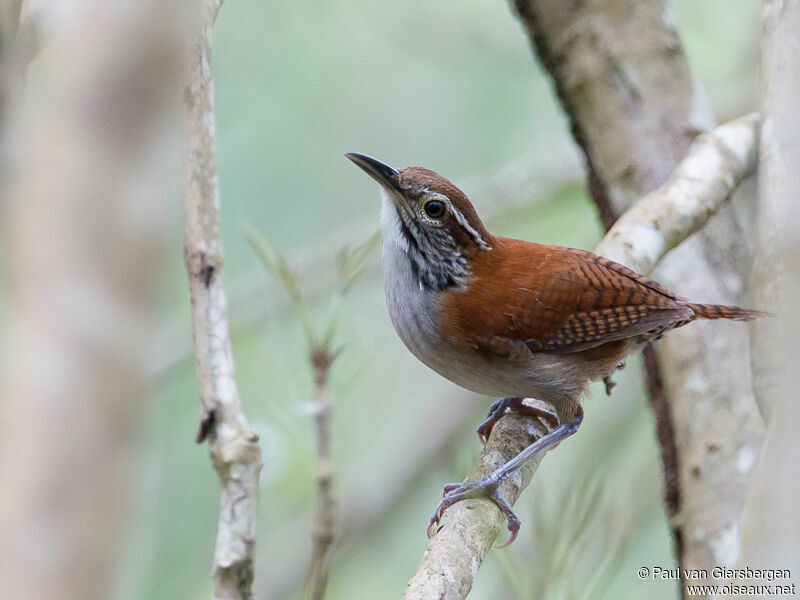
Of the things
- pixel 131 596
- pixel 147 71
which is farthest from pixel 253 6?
pixel 131 596

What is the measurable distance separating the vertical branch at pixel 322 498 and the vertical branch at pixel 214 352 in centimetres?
39

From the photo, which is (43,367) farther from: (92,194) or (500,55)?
(500,55)

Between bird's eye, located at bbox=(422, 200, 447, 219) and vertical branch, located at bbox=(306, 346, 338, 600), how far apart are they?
0.62 m

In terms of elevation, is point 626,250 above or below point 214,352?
above

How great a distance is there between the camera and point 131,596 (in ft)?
12.0

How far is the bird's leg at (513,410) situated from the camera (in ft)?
10.4

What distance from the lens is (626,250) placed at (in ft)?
10.8

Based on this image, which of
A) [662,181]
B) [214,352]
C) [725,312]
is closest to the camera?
[214,352]

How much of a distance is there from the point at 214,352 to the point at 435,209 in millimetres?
1094

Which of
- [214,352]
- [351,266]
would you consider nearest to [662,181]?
[351,266]

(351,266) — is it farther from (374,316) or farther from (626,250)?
(374,316)

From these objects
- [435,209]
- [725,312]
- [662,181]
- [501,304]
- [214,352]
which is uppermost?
[662,181]

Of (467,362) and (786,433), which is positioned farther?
(467,362)

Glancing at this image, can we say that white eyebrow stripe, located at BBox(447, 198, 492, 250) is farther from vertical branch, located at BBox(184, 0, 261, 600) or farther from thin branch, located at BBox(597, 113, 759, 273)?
vertical branch, located at BBox(184, 0, 261, 600)
